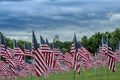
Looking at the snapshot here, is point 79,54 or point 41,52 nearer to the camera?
point 41,52

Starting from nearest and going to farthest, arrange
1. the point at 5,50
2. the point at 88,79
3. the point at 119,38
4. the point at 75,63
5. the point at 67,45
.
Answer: the point at 75,63 → the point at 5,50 → the point at 88,79 → the point at 119,38 → the point at 67,45

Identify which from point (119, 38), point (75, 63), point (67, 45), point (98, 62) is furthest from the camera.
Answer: point (67, 45)

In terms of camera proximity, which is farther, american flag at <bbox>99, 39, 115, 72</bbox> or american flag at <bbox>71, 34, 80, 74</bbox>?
american flag at <bbox>99, 39, 115, 72</bbox>

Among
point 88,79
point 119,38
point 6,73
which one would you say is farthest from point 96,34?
point 6,73

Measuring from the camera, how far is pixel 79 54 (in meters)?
37.5

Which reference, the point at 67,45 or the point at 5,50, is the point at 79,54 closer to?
the point at 5,50

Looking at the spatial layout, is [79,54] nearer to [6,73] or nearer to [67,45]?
[6,73]

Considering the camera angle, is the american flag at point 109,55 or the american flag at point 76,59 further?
the american flag at point 109,55

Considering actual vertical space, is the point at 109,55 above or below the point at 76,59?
below

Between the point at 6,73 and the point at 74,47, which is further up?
the point at 74,47

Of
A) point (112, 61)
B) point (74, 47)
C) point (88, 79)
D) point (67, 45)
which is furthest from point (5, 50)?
point (67, 45)

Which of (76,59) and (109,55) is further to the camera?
(109,55)

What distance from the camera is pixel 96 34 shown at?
173 meters

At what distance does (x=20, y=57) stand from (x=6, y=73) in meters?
6.24
